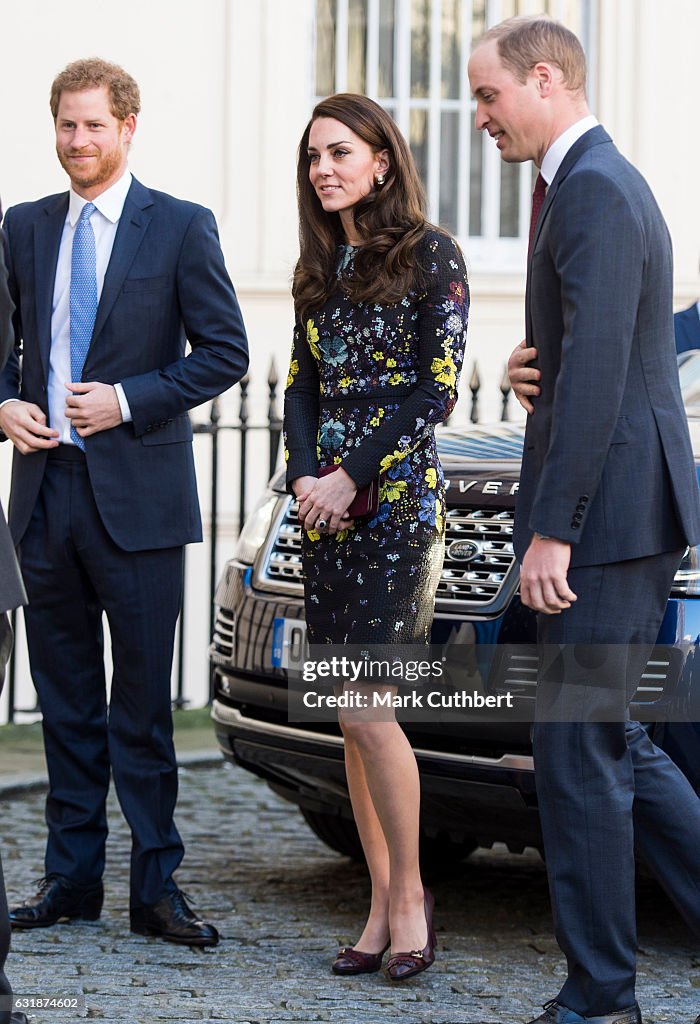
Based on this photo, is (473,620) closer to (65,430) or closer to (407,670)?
(407,670)

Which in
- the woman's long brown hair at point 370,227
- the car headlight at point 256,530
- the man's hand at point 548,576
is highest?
the woman's long brown hair at point 370,227

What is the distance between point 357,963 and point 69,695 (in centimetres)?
101

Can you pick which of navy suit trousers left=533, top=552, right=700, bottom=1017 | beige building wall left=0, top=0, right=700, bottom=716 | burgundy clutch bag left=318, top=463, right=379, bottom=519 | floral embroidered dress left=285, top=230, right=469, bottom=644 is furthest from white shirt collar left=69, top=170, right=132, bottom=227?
beige building wall left=0, top=0, right=700, bottom=716

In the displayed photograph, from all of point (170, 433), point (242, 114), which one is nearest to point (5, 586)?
point (170, 433)

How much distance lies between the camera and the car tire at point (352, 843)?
15.8 feet

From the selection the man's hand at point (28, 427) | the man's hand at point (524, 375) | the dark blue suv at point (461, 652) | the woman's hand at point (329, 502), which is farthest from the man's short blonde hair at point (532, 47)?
the man's hand at point (28, 427)

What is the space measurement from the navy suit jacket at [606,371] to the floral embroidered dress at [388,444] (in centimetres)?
43

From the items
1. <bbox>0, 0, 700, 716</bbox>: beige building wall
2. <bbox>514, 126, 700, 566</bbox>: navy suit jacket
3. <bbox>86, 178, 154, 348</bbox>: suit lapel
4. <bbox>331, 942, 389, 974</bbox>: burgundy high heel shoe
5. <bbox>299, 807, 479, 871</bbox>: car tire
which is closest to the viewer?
<bbox>514, 126, 700, 566</bbox>: navy suit jacket

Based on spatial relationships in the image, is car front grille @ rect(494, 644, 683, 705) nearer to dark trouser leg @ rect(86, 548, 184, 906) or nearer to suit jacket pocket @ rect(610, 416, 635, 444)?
suit jacket pocket @ rect(610, 416, 635, 444)

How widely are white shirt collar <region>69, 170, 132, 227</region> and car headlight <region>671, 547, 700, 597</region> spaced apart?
1.62 metres

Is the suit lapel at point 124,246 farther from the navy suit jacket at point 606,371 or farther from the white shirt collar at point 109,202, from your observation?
the navy suit jacket at point 606,371

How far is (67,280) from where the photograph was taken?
13.6 feet

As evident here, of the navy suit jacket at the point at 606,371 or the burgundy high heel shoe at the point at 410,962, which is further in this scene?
the burgundy high heel shoe at the point at 410,962

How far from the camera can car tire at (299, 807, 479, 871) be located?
4.81 metres
